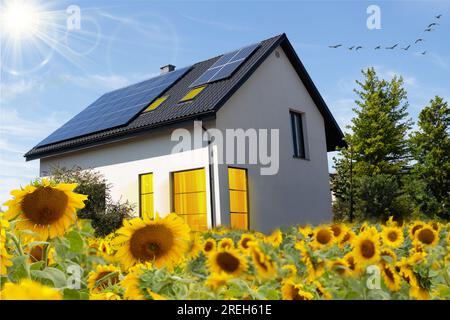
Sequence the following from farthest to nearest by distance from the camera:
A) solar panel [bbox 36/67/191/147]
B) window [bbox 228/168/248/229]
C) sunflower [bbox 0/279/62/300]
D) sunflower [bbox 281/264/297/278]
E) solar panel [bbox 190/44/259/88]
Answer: solar panel [bbox 36/67/191/147] → solar panel [bbox 190/44/259/88] → window [bbox 228/168/248/229] → sunflower [bbox 281/264/297/278] → sunflower [bbox 0/279/62/300]

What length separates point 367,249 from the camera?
148cm

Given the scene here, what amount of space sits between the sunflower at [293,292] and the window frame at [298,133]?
1371cm

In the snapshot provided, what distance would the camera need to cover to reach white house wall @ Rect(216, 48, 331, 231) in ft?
40.1

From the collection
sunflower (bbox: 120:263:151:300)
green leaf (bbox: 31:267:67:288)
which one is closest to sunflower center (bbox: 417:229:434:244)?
sunflower (bbox: 120:263:151:300)

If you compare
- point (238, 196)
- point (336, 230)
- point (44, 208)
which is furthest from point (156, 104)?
point (44, 208)

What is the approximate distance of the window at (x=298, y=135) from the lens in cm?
1477

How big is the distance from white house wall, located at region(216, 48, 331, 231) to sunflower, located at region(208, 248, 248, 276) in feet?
32.7

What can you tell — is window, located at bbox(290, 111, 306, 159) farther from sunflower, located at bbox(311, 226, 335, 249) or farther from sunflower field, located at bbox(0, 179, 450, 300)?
sunflower field, located at bbox(0, 179, 450, 300)

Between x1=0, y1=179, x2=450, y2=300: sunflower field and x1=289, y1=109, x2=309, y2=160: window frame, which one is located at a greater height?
x1=289, y1=109, x2=309, y2=160: window frame

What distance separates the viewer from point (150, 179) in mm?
12891

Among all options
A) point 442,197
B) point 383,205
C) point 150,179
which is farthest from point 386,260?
point 383,205

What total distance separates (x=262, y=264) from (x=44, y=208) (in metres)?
0.70

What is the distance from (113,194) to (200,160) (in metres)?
3.60

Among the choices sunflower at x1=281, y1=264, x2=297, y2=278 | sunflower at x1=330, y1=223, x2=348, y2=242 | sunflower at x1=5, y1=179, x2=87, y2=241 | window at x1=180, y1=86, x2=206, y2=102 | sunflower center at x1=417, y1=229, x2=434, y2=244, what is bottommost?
sunflower at x1=281, y1=264, x2=297, y2=278
